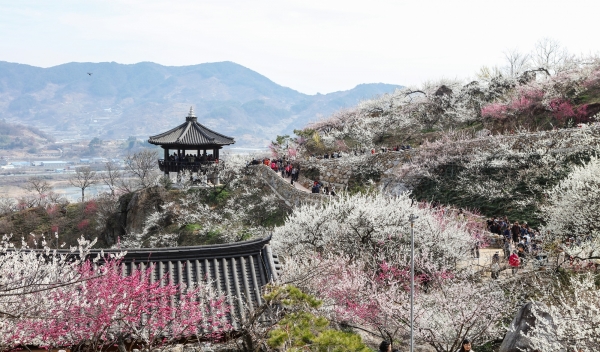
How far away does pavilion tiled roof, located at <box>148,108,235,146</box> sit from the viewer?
36188 mm

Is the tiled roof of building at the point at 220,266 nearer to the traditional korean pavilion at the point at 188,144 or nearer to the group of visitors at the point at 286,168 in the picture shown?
the group of visitors at the point at 286,168

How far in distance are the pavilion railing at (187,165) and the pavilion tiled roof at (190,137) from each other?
5.24ft

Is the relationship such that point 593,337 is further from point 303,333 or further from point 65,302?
point 65,302

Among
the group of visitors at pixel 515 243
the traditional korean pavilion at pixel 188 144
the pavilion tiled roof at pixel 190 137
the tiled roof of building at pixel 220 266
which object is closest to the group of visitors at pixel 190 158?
the traditional korean pavilion at pixel 188 144

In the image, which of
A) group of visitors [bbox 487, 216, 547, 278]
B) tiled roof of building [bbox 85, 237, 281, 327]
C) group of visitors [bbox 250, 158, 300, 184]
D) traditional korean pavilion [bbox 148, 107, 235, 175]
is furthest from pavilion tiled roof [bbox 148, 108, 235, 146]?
tiled roof of building [bbox 85, 237, 281, 327]

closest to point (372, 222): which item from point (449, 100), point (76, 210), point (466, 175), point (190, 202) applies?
point (466, 175)

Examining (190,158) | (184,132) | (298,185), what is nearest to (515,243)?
(298,185)

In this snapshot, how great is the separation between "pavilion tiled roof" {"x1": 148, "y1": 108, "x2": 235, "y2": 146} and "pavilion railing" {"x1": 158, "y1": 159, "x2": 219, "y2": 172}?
160 cm

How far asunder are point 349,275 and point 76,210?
127 feet

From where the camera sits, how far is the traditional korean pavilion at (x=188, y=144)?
119ft

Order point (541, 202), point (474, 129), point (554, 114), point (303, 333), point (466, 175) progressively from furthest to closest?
point (474, 129), point (554, 114), point (466, 175), point (541, 202), point (303, 333)

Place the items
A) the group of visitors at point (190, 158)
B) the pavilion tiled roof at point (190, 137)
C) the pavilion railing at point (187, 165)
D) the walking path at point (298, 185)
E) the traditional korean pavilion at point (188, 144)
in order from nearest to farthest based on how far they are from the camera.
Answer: the walking path at point (298, 185), the pavilion tiled roof at point (190, 137), the traditional korean pavilion at point (188, 144), the pavilion railing at point (187, 165), the group of visitors at point (190, 158)

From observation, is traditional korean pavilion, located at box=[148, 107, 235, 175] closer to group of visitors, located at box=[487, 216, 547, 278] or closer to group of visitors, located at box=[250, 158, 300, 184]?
group of visitors, located at box=[250, 158, 300, 184]

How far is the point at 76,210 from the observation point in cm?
4672
